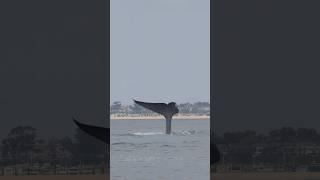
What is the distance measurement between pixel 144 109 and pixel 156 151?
0.47 m

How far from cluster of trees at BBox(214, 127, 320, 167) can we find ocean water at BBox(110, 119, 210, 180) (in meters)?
1.13

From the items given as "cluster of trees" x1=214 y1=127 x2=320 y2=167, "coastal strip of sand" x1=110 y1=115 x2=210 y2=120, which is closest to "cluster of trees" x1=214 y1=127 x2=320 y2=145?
"cluster of trees" x1=214 y1=127 x2=320 y2=167

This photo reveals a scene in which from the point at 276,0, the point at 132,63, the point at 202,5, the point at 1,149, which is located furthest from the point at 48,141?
the point at 276,0

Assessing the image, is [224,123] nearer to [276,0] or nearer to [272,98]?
[272,98]

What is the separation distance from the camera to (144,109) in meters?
7.72

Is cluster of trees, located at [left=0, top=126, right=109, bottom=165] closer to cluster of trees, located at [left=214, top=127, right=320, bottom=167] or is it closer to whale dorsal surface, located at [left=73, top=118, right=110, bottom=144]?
whale dorsal surface, located at [left=73, top=118, right=110, bottom=144]

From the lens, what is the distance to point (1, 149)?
8.72m

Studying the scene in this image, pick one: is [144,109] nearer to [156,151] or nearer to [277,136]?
[156,151]

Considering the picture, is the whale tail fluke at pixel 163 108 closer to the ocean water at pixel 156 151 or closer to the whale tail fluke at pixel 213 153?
the ocean water at pixel 156 151

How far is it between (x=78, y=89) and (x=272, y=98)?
7.74 ft

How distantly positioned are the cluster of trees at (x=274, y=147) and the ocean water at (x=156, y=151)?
113cm

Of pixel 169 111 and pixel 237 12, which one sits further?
pixel 237 12

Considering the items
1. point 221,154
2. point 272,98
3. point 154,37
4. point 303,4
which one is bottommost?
point 221,154

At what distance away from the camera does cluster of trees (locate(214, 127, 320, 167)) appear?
8.92 meters
